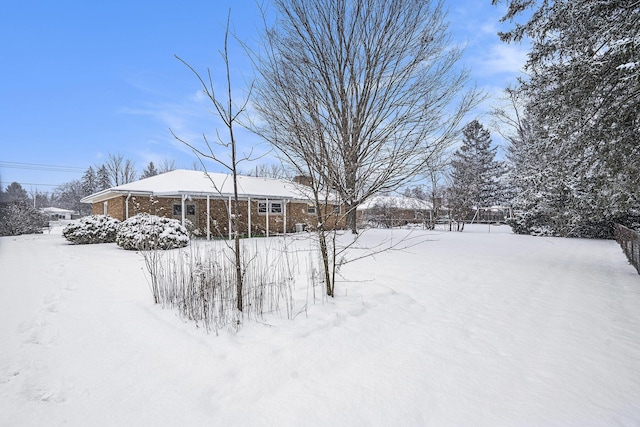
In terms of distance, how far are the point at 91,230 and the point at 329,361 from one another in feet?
43.1

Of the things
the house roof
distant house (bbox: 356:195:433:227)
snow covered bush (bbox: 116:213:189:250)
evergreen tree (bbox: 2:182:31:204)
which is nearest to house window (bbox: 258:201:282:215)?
the house roof

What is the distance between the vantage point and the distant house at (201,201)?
14523mm

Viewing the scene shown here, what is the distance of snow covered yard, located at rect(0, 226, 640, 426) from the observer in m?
2.28

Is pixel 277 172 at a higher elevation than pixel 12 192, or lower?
higher

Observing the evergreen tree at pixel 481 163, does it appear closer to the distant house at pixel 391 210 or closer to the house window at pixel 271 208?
the distant house at pixel 391 210

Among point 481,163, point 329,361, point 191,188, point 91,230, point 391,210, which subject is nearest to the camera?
point 329,361

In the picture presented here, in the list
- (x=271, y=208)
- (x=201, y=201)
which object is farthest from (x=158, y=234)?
(x=271, y=208)

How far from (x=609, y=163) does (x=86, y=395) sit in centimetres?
794

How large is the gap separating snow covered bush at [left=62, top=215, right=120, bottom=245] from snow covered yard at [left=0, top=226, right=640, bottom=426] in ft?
28.9

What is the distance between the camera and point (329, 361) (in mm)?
2963

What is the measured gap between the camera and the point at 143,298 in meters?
4.55

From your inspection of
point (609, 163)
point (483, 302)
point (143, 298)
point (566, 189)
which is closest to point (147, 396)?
point (143, 298)

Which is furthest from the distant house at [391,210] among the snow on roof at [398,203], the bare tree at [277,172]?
the bare tree at [277,172]

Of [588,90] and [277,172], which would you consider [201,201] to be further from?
[588,90]
